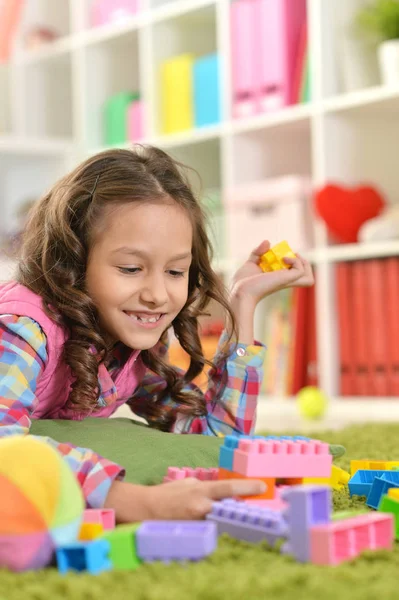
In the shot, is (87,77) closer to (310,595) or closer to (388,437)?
(388,437)

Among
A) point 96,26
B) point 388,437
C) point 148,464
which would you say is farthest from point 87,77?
point 148,464

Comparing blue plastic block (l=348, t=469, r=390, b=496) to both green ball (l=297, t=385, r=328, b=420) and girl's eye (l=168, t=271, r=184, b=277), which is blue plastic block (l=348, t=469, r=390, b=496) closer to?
girl's eye (l=168, t=271, r=184, b=277)

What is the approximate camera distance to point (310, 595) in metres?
0.65

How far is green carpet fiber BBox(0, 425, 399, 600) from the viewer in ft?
2.14

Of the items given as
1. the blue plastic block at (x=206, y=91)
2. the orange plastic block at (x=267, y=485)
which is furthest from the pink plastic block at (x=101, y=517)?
the blue plastic block at (x=206, y=91)

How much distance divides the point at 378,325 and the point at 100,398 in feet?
4.31

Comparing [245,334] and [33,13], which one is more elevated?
[33,13]

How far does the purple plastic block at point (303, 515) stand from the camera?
75 centimetres

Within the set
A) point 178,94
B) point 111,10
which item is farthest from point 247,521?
point 111,10

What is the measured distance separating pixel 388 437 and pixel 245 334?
1.53ft

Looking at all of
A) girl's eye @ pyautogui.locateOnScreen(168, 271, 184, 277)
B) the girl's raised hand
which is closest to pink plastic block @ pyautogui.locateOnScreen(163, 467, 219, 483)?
girl's eye @ pyautogui.locateOnScreen(168, 271, 184, 277)

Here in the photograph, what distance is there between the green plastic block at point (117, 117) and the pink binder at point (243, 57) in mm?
539

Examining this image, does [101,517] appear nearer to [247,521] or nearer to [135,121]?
[247,521]

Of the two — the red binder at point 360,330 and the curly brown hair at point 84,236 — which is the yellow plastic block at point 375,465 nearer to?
the curly brown hair at point 84,236
